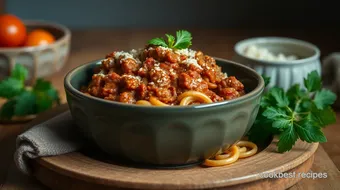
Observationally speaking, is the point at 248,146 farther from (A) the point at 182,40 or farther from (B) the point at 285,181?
(A) the point at 182,40

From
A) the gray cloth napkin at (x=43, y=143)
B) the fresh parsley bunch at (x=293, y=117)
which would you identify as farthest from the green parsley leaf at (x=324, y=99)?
the gray cloth napkin at (x=43, y=143)

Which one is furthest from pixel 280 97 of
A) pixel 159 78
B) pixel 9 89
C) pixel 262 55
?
pixel 9 89

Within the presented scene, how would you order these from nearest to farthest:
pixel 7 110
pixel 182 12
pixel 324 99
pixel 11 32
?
1. pixel 324 99
2. pixel 7 110
3. pixel 11 32
4. pixel 182 12

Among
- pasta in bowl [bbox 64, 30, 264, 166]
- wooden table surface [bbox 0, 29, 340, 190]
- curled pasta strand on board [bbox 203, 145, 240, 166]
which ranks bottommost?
wooden table surface [bbox 0, 29, 340, 190]

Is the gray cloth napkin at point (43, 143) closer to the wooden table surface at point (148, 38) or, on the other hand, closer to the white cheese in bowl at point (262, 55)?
the wooden table surface at point (148, 38)

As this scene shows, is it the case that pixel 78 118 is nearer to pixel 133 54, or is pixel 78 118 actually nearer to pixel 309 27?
pixel 133 54

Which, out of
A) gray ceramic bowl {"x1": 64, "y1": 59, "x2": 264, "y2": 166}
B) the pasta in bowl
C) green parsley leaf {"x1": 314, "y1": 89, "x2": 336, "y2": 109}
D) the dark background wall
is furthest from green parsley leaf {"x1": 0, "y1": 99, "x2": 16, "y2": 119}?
the dark background wall

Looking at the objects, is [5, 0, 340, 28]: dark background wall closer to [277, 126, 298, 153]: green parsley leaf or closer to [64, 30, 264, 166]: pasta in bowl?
[64, 30, 264, 166]: pasta in bowl
